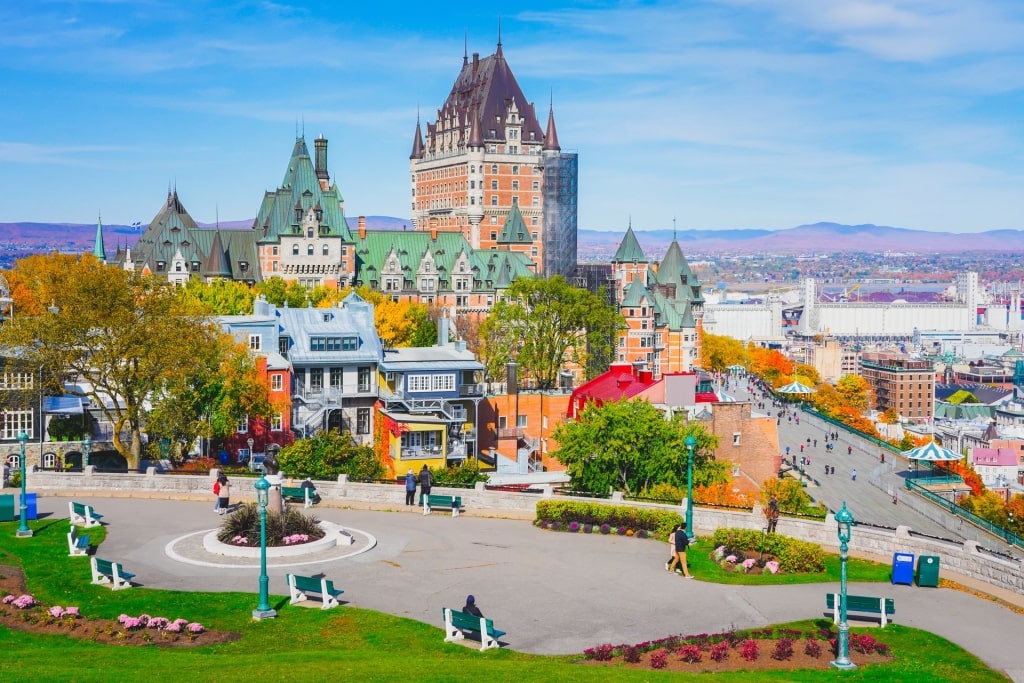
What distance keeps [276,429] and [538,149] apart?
110 metres

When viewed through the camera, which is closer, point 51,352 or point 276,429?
point 51,352

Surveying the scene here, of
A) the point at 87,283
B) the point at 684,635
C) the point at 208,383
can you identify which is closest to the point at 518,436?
the point at 208,383

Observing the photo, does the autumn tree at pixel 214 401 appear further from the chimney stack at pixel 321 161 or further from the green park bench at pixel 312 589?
the chimney stack at pixel 321 161

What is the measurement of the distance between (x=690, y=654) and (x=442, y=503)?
16.2 metres

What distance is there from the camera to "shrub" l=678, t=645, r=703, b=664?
25656 mm

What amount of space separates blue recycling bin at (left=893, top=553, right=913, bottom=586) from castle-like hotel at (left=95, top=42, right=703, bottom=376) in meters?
92.6

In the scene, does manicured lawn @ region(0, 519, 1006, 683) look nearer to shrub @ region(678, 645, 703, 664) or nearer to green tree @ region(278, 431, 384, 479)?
shrub @ region(678, 645, 703, 664)

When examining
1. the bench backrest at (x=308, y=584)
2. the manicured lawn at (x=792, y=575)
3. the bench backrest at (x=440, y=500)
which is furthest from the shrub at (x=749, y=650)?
the bench backrest at (x=440, y=500)

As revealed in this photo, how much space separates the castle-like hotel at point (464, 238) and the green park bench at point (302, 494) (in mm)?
76153

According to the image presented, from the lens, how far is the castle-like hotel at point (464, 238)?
12744cm

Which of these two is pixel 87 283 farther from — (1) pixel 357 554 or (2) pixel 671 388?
(2) pixel 671 388

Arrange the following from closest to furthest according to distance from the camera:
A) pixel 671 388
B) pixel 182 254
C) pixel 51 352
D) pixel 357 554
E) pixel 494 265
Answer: pixel 357 554
pixel 51 352
pixel 671 388
pixel 182 254
pixel 494 265

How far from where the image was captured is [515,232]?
152 m

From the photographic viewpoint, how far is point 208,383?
53.7 metres
